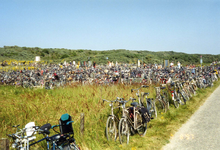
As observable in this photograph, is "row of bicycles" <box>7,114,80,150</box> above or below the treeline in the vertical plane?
below

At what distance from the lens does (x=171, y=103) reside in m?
8.80

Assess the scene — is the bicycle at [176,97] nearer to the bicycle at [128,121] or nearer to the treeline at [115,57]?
the bicycle at [128,121]

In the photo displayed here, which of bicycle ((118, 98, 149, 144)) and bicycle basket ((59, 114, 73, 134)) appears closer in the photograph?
bicycle basket ((59, 114, 73, 134))

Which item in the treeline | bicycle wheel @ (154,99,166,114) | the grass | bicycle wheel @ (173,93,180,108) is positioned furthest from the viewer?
the treeline

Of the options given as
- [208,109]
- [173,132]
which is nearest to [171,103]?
[208,109]

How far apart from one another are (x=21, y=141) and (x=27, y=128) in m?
0.17

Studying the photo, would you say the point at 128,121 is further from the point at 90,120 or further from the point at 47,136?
the point at 47,136

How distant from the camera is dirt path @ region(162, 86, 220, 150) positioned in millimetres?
4432

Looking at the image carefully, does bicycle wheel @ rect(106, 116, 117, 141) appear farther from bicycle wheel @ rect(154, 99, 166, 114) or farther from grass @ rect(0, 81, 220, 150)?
bicycle wheel @ rect(154, 99, 166, 114)

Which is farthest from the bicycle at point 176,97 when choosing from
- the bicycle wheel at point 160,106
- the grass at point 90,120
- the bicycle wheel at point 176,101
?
the grass at point 90,120

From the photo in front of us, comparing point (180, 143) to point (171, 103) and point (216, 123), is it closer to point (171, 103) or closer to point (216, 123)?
point (216, 123)

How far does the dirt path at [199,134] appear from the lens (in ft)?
14.5

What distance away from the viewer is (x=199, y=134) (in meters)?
5.16

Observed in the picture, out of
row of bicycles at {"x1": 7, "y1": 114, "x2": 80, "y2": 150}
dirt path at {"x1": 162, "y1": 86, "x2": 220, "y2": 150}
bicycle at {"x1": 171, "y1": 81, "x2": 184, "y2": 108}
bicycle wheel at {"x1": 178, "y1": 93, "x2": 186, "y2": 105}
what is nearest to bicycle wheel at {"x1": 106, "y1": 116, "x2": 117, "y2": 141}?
dirt path at {"x1": 162, "y1": 86, "x2": 220, "y2": 150}
